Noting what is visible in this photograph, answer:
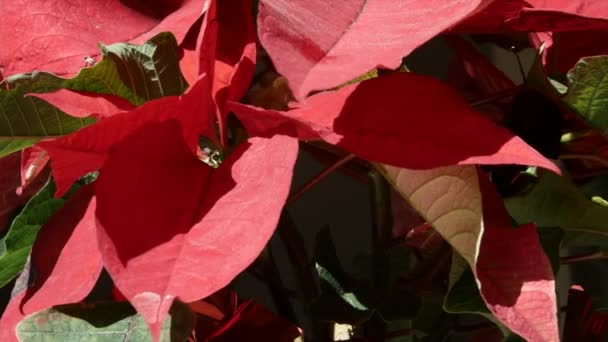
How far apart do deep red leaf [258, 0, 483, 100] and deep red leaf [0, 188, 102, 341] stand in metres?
0.09

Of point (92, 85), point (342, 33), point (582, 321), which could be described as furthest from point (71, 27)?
point (582, 321)

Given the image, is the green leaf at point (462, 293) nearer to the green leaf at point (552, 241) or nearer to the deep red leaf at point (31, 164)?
the green leaf at point (552, 241)

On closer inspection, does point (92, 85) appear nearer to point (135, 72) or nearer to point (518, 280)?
point (135, 72)

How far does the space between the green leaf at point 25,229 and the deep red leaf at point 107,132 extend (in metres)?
0.08

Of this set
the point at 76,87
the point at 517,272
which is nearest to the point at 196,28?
the point at 76,87

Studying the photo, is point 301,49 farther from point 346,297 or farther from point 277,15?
point 346,297

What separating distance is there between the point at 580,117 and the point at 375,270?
0.37ft

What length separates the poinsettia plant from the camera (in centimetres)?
22

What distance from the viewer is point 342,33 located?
227 mm

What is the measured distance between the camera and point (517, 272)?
25cm

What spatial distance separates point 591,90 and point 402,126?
79 millimetres

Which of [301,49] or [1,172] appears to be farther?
[1,172]

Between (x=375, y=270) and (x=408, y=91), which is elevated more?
(x=408, y=91)

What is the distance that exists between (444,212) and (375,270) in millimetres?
100
